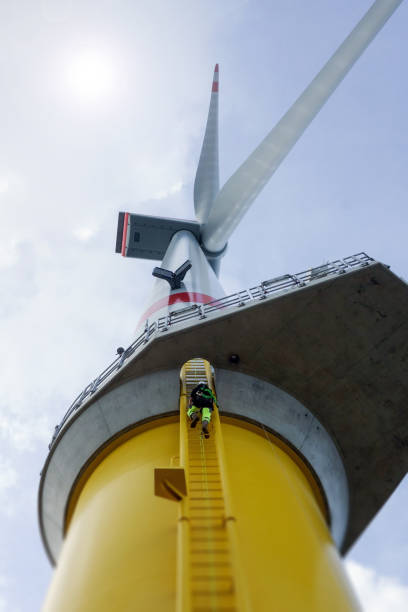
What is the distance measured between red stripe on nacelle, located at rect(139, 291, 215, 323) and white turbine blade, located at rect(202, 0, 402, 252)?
6.62 metres

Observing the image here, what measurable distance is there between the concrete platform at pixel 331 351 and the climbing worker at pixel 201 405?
212 cm

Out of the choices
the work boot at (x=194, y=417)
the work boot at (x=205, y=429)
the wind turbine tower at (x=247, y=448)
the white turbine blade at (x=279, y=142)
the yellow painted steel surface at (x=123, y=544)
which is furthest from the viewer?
the white turbine blade at (x=279, y=142)

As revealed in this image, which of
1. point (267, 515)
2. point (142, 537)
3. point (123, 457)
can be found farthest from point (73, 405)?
point (267, 515)

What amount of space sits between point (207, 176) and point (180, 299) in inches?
518

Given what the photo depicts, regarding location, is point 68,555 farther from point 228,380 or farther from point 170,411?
point 228,380

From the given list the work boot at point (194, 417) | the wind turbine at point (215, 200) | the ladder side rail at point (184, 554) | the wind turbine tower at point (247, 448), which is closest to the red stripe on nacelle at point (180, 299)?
the wind turbine at point (215, 200)

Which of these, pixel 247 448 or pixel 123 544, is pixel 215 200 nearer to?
pixel 247 448

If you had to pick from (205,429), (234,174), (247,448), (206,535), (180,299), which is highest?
(234,174)

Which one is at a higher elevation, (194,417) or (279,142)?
(279,142)

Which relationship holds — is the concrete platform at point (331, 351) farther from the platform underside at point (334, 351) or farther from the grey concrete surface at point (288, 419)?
the grey concrete surface at point (288, 419)

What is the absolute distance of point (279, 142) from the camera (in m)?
23.3

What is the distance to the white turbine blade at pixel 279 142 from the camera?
22469 mm

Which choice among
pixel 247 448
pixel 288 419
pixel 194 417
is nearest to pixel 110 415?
pixel 194 417

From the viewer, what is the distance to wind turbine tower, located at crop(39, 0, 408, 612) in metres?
7.46
